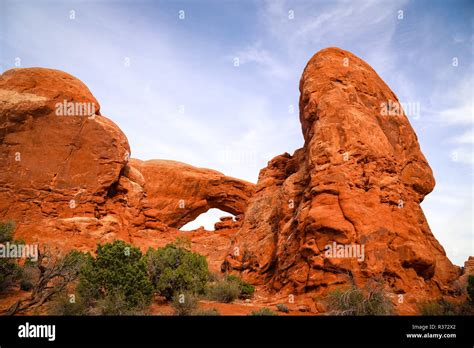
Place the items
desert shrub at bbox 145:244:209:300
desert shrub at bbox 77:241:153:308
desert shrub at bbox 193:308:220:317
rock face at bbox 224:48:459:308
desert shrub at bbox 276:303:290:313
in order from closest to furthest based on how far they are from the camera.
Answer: desert shrub at bbox 193:308:220:317 → desert shrub at bbox 77:241:153:308 → desert shrub at bbox 276:303:290:313 → rock face at bbox 224:48:459:308 → desert shrub at bbox 145:244:209:300

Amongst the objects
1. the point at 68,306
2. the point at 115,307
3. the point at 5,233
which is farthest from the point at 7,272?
the point at 115,307

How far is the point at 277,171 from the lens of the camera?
20156 millimetres

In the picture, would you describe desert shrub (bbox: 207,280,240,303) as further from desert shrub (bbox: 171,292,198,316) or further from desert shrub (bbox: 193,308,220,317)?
desert shrub (bbox: 193,308,220,317)

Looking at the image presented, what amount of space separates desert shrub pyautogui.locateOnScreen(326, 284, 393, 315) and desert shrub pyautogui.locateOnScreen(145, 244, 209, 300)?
449 cm

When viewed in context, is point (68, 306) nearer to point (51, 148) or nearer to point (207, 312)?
point (207, 312)

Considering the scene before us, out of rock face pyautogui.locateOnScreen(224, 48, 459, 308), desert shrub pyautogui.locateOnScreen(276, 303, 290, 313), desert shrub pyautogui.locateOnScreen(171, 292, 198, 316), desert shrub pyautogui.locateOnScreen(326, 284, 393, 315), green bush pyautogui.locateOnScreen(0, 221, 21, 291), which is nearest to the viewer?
desert shrub pyautogui.locateOnScreen(326, 284, 393, 315)

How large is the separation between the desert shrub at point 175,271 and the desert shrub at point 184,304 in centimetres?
65

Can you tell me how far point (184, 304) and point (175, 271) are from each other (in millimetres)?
1930

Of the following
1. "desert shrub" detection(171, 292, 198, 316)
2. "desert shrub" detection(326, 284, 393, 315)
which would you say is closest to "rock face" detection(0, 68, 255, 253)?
"desert shrub" detection(171, 292, 198, 316)

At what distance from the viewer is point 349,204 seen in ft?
39.7

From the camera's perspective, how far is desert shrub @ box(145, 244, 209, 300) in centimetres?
1173

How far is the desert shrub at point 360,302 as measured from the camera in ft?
30.1

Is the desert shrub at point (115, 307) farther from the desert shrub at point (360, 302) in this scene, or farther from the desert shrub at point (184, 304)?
the desert shrub at point (360, 302)
